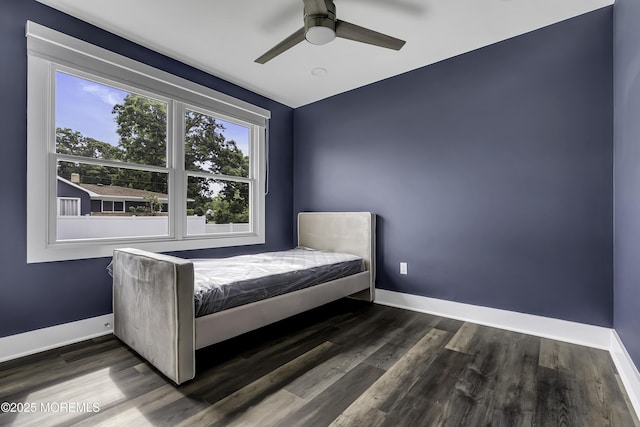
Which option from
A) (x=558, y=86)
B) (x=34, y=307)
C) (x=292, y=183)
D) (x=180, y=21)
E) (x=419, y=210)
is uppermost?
(x=180, y=21)

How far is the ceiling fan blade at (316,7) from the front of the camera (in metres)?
1.83

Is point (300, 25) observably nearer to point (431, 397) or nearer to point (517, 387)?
point (431, 397)

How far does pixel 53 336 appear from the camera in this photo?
2.15m

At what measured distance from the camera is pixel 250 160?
372 cm

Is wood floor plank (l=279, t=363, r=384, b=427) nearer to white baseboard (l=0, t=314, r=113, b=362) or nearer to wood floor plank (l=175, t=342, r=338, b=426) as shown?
wood floor plank (l=175, t=342, r=338, b=426)

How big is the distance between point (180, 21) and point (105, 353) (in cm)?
244

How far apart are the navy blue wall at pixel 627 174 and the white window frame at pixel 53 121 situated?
311cm

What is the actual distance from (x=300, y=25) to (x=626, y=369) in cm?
309

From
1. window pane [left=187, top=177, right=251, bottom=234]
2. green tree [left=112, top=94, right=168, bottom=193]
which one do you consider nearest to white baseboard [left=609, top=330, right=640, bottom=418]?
window pane [left=187, top=177, right=251, bottom=234]

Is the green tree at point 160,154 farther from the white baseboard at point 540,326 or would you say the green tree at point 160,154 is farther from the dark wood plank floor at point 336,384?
the white baseboard at point 540,326

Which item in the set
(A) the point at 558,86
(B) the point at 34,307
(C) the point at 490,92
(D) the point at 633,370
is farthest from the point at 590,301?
(B) the point at 34,307

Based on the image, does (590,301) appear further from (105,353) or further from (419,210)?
(105,353)

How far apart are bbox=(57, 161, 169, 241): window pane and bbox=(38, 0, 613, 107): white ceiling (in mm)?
1128

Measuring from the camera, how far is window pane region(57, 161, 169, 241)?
2330 mm
